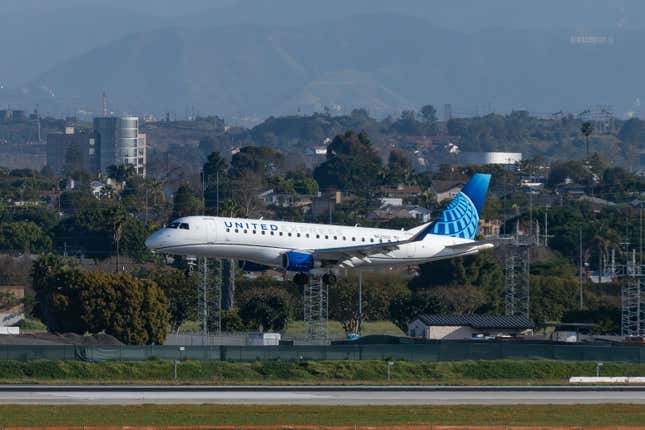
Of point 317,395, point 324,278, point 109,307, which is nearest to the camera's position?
point 317,395

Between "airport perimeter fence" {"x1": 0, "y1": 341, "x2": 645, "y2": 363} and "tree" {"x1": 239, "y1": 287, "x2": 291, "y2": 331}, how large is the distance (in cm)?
4695

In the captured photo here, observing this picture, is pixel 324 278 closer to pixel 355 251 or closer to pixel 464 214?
pixel 355 251

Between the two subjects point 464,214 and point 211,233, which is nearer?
point 211,233

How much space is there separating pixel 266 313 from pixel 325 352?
4854cm

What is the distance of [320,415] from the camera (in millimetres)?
57594

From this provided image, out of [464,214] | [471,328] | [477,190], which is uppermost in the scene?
[477,190]

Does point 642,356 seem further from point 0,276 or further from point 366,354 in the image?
point 0,276

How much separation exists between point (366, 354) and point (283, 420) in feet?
87.7

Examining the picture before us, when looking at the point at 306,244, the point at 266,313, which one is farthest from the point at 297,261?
the point at 266,313

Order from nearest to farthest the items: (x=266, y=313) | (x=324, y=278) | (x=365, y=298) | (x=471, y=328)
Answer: (x=324, y=278)
(x=471, y=328)
(x=266, y=313)
(x=365, y=298)

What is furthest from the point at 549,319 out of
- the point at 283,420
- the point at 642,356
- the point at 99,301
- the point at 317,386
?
the point at 283,420

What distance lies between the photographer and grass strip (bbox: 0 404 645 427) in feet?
180

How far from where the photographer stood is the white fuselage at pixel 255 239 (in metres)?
86.2

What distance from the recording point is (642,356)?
83.6 metres
